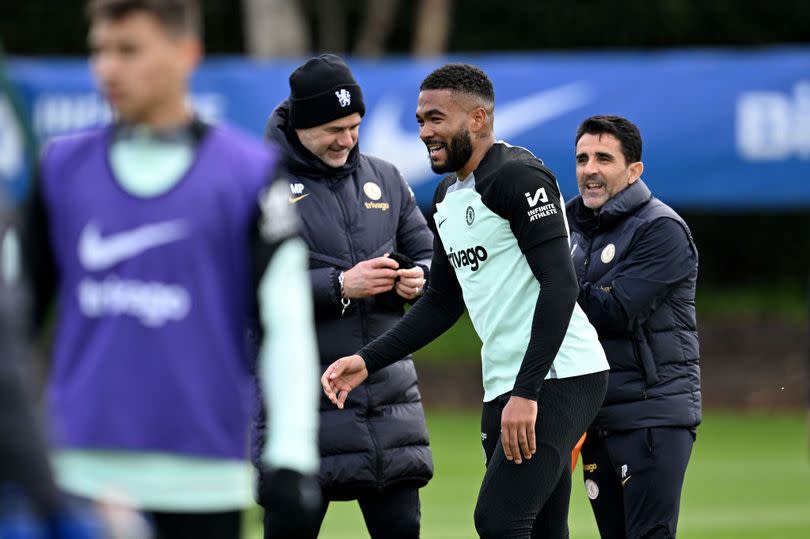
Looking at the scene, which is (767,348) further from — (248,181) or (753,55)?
(248,181)

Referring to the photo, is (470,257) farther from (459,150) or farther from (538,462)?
(538,462)

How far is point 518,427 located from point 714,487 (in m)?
8.59

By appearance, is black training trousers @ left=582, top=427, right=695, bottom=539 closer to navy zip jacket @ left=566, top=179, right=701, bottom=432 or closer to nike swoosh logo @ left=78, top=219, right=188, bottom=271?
navy zip jacket @ left=566, top=179, right=701, bottom=432

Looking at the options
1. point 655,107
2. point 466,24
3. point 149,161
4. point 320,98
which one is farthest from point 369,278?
point 466,24

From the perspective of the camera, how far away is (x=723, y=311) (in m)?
22.6

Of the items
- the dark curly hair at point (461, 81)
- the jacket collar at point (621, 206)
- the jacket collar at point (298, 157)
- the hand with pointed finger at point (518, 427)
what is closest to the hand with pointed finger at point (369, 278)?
the jacket collar at point (298, 157)

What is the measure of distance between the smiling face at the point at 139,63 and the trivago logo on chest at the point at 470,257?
2234mm

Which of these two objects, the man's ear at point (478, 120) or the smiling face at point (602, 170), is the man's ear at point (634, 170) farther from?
the man's ear at point (478, 120)

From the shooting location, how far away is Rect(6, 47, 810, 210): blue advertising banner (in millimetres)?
17266

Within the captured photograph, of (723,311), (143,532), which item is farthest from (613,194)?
(723,311)

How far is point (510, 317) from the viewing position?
5633 mm

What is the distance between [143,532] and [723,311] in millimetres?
20012

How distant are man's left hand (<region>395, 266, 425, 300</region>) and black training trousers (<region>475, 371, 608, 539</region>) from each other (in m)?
0.61

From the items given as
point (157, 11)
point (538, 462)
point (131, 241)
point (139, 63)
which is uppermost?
point (157, 11)
